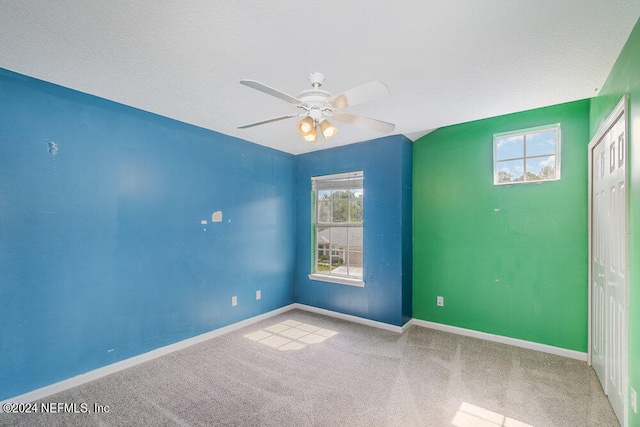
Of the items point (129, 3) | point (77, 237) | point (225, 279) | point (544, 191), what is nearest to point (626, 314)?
point (544, 191)

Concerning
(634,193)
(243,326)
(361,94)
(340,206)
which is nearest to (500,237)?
(634,193)

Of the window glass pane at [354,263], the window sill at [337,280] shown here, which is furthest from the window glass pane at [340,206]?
the window sill at [337,280]

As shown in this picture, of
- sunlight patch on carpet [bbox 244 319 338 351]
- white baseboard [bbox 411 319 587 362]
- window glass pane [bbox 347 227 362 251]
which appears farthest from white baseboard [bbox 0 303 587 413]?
window glass pane [bbox 347 227 362 251]

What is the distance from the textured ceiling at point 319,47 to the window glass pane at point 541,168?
608mm

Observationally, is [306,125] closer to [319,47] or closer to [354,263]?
[319,47]

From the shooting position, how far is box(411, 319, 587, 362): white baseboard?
292 centimetres

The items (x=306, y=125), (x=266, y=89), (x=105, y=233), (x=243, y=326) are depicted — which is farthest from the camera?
(x=243, y=326)

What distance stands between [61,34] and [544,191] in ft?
13.6

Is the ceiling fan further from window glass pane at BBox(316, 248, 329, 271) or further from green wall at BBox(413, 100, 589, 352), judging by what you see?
window glass pane at BBox(316, 248, 329, 271)

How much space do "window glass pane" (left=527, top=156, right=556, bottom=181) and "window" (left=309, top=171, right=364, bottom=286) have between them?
6.21 feet

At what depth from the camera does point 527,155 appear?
3.19 metres

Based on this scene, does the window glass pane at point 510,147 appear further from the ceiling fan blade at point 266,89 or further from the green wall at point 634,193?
the ceiling fan blade at point 266,89

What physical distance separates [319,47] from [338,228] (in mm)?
2817

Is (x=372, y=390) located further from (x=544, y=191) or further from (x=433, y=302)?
(x=544, y=191)
